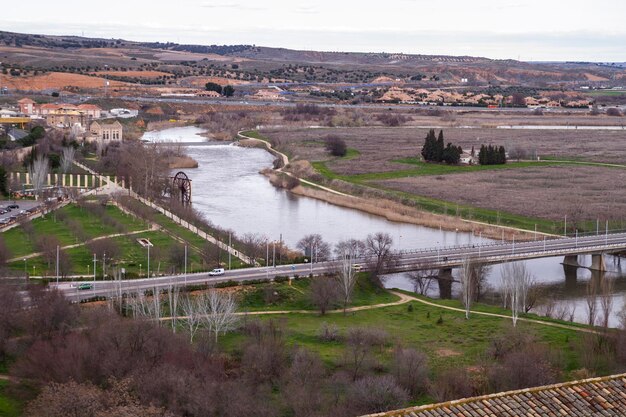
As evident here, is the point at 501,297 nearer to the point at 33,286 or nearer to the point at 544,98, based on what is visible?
the point at 33,286

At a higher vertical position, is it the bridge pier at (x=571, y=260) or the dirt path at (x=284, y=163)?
the dirt path at (x=284, y=163)

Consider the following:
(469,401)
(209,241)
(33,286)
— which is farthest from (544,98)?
(469,401)

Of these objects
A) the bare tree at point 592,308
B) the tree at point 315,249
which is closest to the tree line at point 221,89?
the tree at point 315,249

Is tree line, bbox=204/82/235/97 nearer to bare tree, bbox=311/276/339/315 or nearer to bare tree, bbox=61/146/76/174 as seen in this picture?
bare tree, bbox=61/146/76/174

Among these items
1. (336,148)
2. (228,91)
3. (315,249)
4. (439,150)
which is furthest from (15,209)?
(228,91)

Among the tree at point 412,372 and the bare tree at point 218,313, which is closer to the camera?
the tree at point 412,372

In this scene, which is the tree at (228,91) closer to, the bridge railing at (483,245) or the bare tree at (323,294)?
the bridge railing at (483,245)
